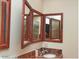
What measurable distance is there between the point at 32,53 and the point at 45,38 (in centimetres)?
71

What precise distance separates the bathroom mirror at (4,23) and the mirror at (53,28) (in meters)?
1.48

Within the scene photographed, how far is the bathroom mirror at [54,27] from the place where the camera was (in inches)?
111

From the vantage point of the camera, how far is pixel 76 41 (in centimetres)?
269

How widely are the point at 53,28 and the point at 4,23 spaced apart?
5.22ft

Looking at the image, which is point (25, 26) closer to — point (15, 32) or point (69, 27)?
point (15, 32)

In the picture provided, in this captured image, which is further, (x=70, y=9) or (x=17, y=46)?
(x=70, y=9)

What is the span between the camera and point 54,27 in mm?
2891

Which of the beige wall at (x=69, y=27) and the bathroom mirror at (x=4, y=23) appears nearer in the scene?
the bathroom mirror at (x=4, y=23)

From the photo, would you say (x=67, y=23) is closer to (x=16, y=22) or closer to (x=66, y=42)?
(x=66, y=42)

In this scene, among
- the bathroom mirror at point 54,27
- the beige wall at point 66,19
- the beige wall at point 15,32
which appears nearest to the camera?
the beige wall at point 15,32

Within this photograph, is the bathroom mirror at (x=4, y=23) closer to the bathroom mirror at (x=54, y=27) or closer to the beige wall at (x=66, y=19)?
the beige wall at (x=66, y=19)

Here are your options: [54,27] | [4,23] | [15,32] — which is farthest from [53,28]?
[4,23]

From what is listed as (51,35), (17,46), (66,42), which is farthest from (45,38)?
(17,46)

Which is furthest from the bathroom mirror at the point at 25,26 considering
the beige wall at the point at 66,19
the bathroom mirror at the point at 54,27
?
the bathroom mirror at the point at 54,27
